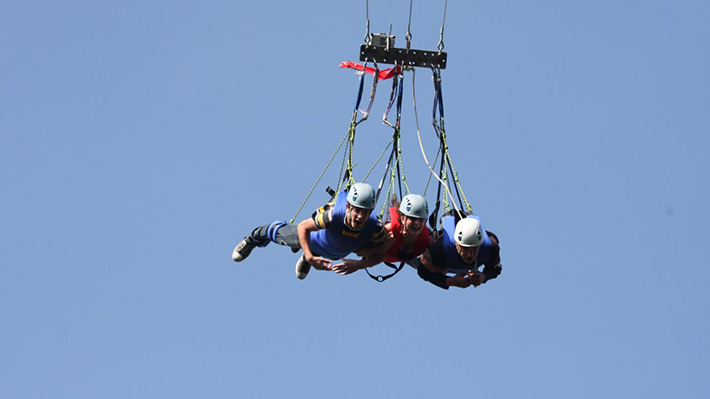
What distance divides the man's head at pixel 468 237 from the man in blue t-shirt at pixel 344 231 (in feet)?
2.86

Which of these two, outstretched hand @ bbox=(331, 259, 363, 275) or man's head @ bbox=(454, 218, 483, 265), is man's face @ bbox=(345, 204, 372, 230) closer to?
outstretched hand @ bbox=(331, 259, 363, 275)

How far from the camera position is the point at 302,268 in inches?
757

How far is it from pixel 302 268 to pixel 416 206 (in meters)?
3.63

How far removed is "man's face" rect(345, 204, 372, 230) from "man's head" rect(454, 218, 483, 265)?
1.13 m

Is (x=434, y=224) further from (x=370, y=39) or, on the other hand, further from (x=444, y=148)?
(x=370, y=39)

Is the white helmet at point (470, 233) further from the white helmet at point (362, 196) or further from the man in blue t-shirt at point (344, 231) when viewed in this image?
the white helmet at point (362, 196)

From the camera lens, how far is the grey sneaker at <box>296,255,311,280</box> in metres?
19.2

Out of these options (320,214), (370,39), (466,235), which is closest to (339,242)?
(320,214)

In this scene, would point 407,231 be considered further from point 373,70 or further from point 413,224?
point 373,70

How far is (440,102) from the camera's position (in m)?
17.3

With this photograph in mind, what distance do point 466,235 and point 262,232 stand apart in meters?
3.46

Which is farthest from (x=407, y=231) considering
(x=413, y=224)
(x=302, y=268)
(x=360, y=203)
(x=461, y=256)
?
(x=302, y=268)

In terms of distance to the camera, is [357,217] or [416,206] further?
[416,206]

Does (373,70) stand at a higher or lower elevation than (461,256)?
higher
